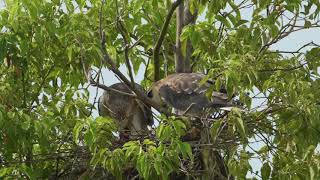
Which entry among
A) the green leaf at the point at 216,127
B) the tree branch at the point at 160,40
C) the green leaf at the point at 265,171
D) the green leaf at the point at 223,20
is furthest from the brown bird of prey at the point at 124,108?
the green leaf at the point at 216,127

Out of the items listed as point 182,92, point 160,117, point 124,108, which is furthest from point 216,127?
point 124,108

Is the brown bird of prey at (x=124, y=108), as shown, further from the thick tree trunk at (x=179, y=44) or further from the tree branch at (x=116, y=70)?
the tree branch at (x=116, y=70)

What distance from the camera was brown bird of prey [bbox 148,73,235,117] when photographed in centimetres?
756

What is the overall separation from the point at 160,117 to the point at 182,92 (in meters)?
1.66

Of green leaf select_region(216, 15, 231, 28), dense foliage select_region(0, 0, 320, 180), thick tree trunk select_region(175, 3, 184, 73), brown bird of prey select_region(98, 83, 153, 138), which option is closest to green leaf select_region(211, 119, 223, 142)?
dense foliage select_region(0, 0, 320, 180)

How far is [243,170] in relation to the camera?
6.21m

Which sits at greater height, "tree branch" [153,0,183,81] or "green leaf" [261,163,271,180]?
"tree branch" [153,0,183,81]

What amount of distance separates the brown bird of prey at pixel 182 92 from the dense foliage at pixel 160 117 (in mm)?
234

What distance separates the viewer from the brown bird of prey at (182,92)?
756cm

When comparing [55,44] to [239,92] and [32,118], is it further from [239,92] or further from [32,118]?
[239,92]

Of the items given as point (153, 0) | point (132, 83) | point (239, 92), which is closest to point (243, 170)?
point (239, 92)

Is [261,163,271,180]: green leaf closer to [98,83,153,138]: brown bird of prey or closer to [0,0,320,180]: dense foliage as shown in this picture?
[0,0,320,180]: dense foliage

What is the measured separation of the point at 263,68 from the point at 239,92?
1041mm

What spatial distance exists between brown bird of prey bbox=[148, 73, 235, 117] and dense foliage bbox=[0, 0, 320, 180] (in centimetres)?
23
